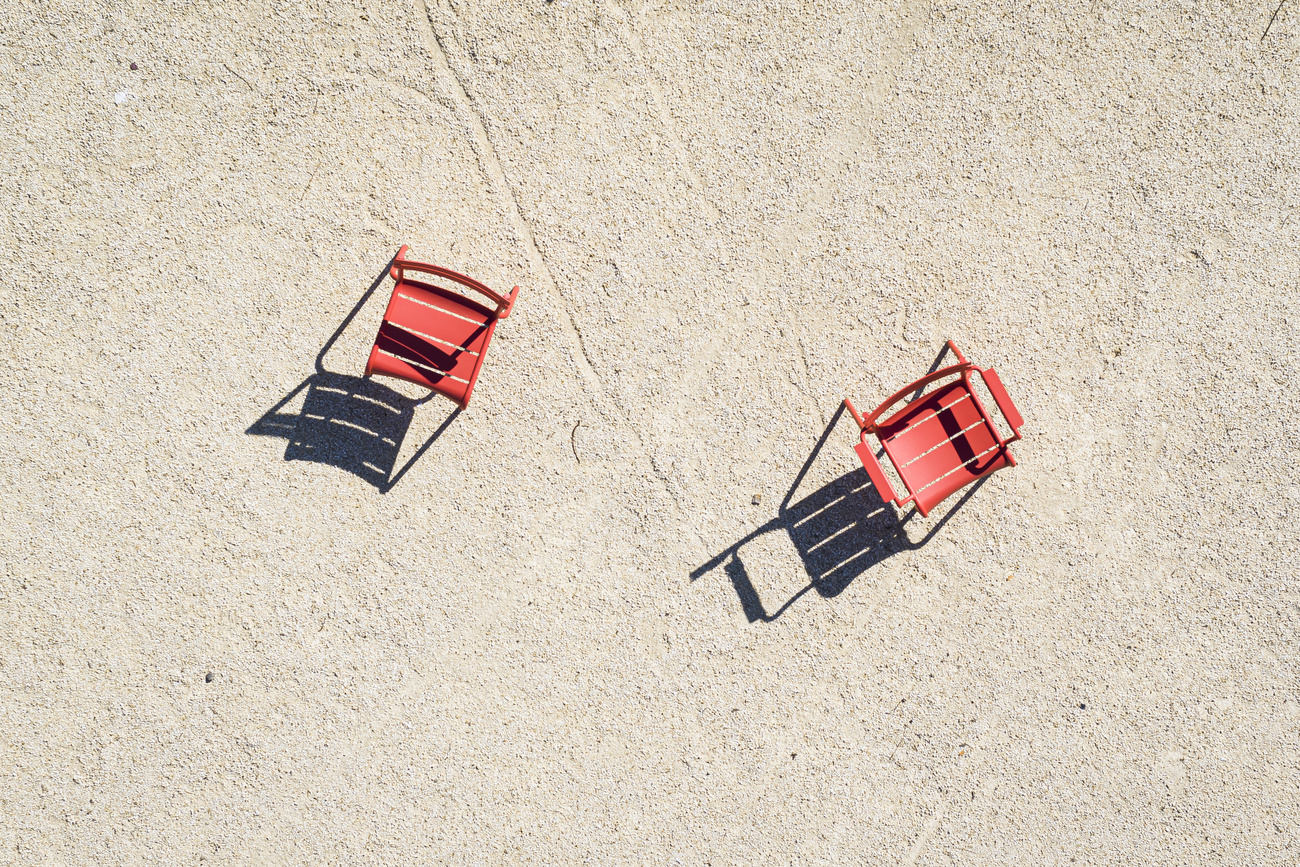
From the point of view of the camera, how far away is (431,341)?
96.4 inches

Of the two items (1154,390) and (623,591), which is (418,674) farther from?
(1154,390)

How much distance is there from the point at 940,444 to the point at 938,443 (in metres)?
0.02

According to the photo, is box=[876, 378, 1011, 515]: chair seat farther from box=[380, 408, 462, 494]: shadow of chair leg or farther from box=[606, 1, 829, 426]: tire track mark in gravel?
box=[380, 408, 462, 494]: shadow of chair leg

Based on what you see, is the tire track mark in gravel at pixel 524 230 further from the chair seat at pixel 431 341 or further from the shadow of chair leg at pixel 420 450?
the shadow of chair leg at pixel 420 450

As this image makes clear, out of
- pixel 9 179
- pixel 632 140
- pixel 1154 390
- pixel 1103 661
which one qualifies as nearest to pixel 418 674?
pixel 632 140

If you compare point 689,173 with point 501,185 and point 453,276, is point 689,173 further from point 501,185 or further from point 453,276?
point 453,276

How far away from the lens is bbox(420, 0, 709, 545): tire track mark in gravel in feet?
8.73

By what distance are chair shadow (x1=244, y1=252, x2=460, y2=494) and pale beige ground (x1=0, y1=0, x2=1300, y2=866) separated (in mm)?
37

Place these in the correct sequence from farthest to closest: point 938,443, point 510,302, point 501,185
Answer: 1. point 501,185
2. point 938,443
3. point 510,302

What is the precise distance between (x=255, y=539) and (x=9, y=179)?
69.2 inches

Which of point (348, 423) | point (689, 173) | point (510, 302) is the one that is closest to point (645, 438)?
point (510, 302)

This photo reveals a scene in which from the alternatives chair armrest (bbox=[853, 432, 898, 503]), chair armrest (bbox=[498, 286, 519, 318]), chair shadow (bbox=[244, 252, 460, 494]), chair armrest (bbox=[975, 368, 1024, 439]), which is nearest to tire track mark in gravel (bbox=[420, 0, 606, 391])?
chair armrest (bbox=[498, 286, 519, 318])

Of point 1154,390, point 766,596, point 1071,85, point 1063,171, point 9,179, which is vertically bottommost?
point 766,596

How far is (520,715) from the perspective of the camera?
8.93ft
